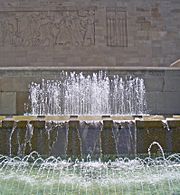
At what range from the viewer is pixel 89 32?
1441 cm

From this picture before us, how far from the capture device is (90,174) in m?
4.93

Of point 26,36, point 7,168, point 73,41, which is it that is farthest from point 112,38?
point 7,168

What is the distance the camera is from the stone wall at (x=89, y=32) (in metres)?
14.3

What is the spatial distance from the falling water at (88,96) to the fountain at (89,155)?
3.50m

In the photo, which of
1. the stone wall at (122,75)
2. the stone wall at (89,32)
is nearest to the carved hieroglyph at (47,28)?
the stone wall at (89,32)

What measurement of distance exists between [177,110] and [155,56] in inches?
202

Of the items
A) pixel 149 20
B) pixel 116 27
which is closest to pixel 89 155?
pixel 116 27

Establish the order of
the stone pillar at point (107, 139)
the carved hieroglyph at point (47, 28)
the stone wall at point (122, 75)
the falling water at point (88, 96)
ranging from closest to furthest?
1. the stone pillar at point (107, 139)
2. the stone wall at point (122, 75)
3. the falling water at point (88, 96)
4. the carved hieroglyph at point (47, 28)

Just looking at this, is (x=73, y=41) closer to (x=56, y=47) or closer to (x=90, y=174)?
(x=56, y=47)

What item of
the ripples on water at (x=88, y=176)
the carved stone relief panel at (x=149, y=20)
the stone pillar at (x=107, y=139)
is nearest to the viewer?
the ripples on water at (x=88, y=176)

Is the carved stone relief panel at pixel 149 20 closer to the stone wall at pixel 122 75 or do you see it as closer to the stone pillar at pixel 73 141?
the stone wall at pixel 122 75

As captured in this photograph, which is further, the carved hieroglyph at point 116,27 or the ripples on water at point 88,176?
the carved hieroglyph at point 116,27

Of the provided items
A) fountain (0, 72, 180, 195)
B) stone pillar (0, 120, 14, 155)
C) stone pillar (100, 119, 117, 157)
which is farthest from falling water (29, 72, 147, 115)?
stone pillar (100, 119, 117, 157)

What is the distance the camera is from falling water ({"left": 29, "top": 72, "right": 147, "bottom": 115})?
32.7ft
